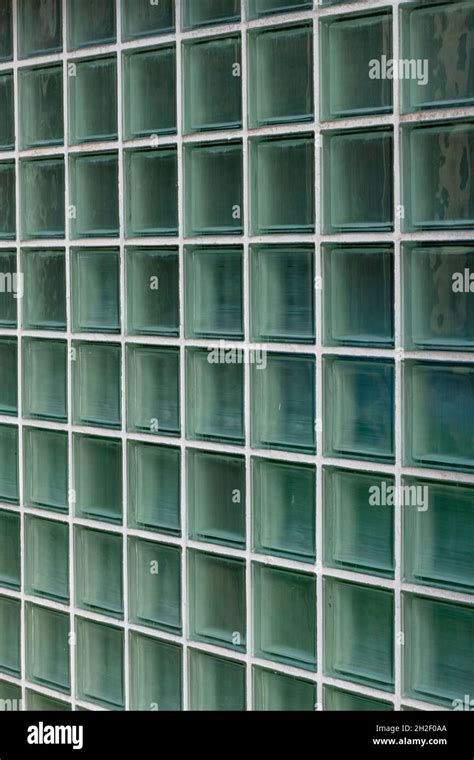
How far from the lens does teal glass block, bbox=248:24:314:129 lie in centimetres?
326

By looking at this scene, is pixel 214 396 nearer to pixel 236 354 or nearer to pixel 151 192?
pixel 236 354

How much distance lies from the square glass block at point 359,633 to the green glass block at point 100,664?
80 centimetres

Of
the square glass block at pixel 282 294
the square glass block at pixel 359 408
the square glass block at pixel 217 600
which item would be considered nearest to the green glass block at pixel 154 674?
Answer: the square glass block at pixel 217 600

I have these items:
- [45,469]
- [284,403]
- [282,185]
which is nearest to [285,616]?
[284,403]

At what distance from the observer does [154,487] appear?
12.1 feet

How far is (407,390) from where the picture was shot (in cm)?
312

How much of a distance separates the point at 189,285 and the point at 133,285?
0.23m

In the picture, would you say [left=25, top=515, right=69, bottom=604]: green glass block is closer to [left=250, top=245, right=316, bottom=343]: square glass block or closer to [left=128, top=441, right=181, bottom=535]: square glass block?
[left=128, top=441, right=181, bottom=535]: square glass block

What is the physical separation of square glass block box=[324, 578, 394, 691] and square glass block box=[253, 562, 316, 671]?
58 mm

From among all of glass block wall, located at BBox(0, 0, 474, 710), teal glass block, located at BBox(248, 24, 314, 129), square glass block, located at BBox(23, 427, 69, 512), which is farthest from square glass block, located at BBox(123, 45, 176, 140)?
square glass block, located at BBox(23, 427, 69, 512)

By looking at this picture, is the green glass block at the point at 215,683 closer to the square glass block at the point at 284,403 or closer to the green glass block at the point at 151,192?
the square glass block at the point at 284,403

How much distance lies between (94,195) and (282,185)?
716 millimetres

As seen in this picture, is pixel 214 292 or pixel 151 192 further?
pixel 151 192
